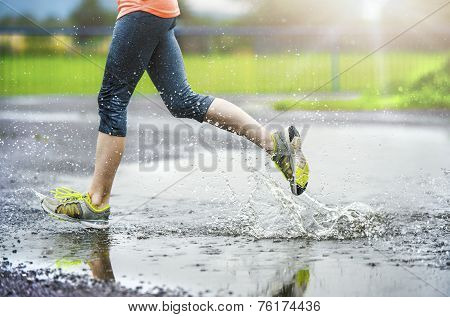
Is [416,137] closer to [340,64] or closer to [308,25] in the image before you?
[340,64]

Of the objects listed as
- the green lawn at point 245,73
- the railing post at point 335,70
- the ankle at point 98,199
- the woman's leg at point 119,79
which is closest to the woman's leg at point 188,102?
the woman's leg at point 119,79

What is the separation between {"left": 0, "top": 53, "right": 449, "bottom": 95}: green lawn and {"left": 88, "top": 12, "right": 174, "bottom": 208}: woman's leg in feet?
25.7

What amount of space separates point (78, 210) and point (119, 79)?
2.57 feet

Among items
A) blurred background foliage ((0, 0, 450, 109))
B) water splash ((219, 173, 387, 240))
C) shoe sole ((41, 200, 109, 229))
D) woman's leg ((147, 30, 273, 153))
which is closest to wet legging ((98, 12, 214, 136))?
woman's leg ((147, 30, 273, 153))

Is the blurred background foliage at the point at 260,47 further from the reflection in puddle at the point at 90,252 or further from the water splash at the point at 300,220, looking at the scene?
the reflection in puddle at the point at 90,252

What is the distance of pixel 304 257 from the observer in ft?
14.3

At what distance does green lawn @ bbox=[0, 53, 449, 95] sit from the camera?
43.0ft

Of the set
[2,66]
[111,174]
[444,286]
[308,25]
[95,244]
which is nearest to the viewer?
[444,286]

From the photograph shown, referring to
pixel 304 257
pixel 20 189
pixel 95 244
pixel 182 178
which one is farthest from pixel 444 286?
pixel 20 189

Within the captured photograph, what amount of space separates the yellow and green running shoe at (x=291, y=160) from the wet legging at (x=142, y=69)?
1.47 ft

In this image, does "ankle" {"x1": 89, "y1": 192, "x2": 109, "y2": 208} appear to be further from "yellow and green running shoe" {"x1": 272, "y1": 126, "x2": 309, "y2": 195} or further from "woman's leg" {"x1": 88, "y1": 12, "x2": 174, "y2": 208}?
"yellow and green running shoe" {"x1": 272, "y1": 126, "x2": 309, "y2": 195}

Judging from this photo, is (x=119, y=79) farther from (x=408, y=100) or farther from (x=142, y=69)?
(x=408, y=100)

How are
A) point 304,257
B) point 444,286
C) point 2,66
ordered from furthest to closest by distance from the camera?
point 2,66
point 304,257
point 444,286

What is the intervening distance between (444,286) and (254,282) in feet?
2.65
